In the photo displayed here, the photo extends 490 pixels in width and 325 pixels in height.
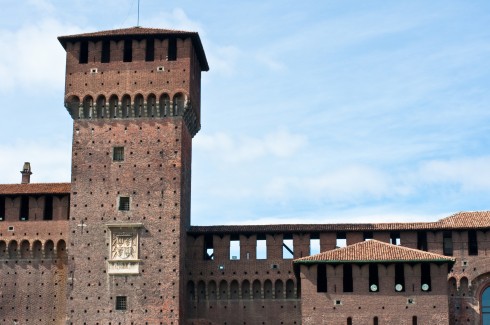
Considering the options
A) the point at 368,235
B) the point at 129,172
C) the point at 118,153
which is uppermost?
the point at 118,153

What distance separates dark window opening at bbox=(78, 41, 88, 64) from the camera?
43.3 metres

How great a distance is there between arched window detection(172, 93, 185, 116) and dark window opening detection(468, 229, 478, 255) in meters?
15.0

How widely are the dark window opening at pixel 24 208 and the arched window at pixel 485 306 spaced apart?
74.0ft

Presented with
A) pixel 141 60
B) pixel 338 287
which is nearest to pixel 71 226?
pixel 141 60

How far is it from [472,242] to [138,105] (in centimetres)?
1730

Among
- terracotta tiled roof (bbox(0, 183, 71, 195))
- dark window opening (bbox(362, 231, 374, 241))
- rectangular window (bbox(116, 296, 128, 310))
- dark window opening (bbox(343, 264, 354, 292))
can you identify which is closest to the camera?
dark window opening (bbox(343, 264, 354, 292))

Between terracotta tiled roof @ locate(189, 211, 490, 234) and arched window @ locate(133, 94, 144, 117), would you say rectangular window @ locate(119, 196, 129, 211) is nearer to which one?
terracotta tiled roof @ locate(189, 211, 490, 234)

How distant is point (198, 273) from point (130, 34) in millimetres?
12129

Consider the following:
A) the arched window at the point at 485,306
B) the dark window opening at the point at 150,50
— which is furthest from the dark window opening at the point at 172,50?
the arched window at the point at 485,306

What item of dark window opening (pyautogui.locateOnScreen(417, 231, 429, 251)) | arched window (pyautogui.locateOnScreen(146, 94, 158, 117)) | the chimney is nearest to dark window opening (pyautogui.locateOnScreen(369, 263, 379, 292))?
dark window opening (pyautogui.locateOnScreen(417, 231, 429, 251))

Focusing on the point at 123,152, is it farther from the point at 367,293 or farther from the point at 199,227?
the point at 367,293

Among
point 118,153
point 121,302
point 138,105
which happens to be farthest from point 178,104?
point 121,302

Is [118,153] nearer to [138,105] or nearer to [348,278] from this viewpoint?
[138,105]

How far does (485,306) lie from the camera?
41.6 m
